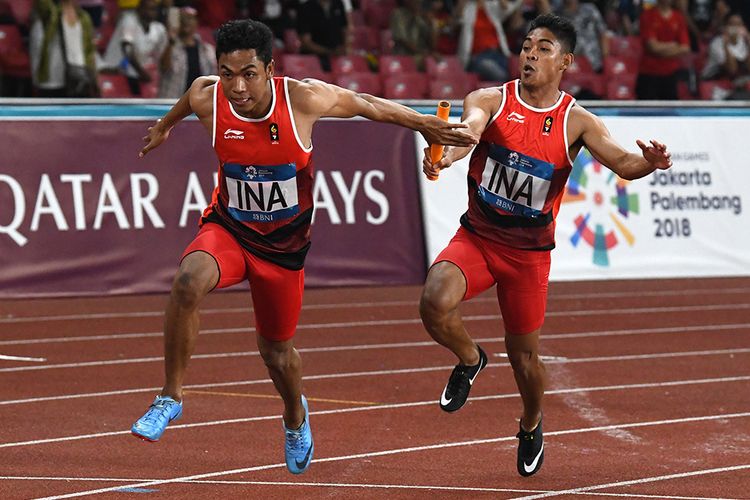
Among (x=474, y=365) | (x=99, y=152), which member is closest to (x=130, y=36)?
(x=99, y=152)

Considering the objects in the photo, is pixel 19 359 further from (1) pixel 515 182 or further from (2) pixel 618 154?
(2) pixel 618 154

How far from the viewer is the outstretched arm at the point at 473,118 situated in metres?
6.06

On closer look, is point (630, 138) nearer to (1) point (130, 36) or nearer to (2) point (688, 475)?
(1) point (130, 36)

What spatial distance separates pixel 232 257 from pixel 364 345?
4659 millimetres

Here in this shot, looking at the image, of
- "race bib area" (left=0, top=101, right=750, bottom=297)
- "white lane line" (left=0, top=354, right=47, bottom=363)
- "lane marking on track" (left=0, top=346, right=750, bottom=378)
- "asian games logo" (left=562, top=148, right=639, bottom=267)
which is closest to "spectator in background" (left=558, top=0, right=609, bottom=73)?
"race bib area" (left=0, top=101, right=750, bottom=297)

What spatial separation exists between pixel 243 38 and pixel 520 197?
152 cm

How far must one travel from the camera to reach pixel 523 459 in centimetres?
660

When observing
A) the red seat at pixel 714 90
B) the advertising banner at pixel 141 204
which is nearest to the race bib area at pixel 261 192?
the advertising banner at pixel 141 204

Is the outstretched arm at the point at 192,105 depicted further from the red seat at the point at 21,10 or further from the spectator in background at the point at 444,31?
the spectator in background at the point at 444,31

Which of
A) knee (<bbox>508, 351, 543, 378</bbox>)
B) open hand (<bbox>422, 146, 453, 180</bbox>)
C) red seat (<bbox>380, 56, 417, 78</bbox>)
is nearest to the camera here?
open hand (<bbox>422, 146, 453, 180</bbox>)

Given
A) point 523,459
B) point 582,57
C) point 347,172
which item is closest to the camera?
point 523,459

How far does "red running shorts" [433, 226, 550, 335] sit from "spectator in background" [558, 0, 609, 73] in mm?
10670

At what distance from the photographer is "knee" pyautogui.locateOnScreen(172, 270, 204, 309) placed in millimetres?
5695

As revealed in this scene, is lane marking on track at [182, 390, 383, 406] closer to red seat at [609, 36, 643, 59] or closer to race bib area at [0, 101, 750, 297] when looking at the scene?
race bib area at [0, 101, 750, 297]
